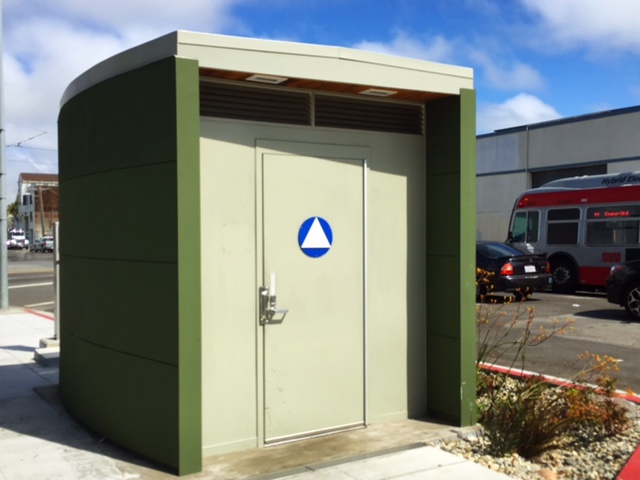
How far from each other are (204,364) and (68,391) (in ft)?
7.56

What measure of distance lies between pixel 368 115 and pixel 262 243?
1.64 meters

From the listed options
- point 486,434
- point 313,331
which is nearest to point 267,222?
point 313,331

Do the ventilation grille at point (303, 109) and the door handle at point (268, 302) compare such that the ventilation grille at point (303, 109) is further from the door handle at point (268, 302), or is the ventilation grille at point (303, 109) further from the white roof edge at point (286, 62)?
the door handle at point (268, 302)

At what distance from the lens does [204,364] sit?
18.5 feet

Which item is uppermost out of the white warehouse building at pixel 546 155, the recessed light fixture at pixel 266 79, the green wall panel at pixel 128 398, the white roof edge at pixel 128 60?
the white warehouse building at pixel 546 155

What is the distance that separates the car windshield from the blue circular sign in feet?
39.5

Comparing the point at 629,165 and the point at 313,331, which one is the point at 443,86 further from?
the point at 629,165

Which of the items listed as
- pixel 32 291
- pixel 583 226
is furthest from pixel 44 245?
pixel 583 226

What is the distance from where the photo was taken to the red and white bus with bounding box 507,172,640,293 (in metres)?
18.5

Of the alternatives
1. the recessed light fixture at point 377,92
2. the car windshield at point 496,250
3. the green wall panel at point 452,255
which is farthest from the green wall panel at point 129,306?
the car windshield at point 496,250

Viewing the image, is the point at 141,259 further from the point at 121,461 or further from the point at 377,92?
the point at 377,92

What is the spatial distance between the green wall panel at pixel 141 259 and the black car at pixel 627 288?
35.5ft

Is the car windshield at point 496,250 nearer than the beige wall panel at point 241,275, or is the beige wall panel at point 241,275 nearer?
the beige wall panel at point 241,275

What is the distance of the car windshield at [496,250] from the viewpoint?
1764cm
